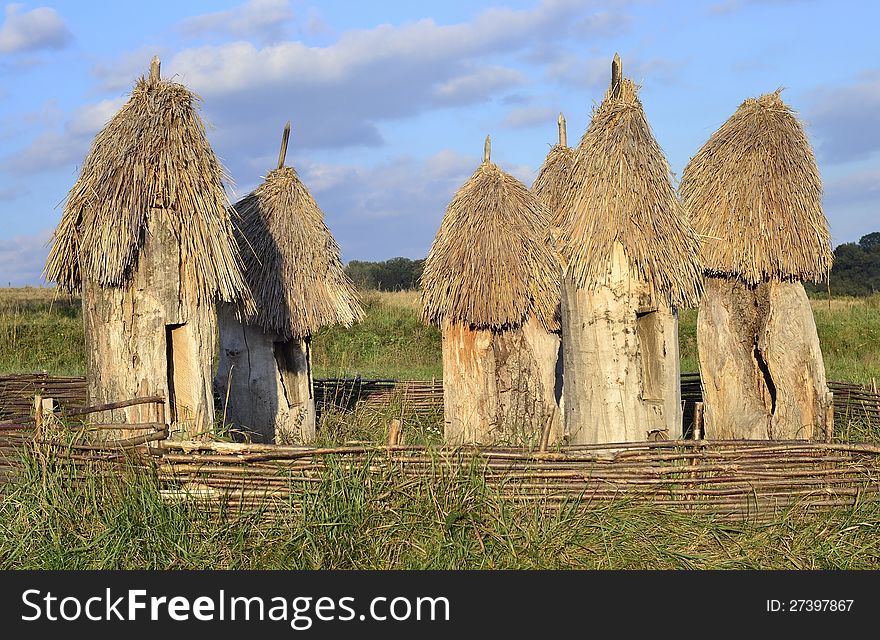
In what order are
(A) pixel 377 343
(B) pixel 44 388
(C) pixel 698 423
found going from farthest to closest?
(A) pixel 377 343 → (B) pixel 44 388 → (C) pixel 698 423

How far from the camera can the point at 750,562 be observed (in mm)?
5840

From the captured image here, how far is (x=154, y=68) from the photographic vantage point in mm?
8008

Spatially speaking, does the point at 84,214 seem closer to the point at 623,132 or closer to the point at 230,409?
the point at 230,409

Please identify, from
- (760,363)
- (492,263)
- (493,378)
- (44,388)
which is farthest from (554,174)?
(44,388)

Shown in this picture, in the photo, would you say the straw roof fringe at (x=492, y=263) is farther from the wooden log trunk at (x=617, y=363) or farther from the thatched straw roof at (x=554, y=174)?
the thatched straw roof at (x=554, y=174)

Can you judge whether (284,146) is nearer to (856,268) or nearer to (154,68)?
(154,68)

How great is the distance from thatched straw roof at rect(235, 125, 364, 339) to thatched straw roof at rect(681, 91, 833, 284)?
13.1ft

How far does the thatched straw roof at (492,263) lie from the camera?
9.20m

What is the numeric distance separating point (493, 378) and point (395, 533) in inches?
153

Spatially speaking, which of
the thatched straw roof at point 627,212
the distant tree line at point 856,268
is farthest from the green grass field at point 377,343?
the distant tree line at point 856,268

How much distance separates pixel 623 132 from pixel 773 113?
2.35m

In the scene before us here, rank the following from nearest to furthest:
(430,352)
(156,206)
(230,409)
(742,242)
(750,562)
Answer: (750,562) → (156,206) → (742,242) → (230,409) → (430,352)

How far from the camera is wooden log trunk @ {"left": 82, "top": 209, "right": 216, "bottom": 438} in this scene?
7570 millimetres

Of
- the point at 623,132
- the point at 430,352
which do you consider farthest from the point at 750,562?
the point at 430,352
